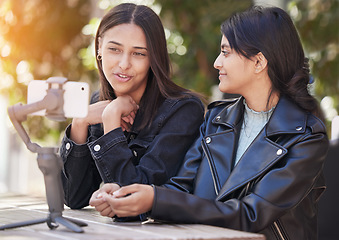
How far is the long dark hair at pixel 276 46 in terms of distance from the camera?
2.48 m

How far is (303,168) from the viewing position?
2229 millimetres

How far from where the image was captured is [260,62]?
8.22 feet

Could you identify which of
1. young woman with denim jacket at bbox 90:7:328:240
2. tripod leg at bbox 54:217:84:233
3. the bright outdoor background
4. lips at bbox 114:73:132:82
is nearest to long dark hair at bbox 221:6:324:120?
young woman with denim jacket at bbox 90:7:328:240

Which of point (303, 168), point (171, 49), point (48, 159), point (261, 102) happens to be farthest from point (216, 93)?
point (48, 159)

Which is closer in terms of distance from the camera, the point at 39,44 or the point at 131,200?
the point at 131,200

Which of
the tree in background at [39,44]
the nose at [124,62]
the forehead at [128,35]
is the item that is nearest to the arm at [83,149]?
the nose at [124,62]

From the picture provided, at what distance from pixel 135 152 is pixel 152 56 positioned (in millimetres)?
443

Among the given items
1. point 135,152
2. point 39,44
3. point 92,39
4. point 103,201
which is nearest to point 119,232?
point 103,201

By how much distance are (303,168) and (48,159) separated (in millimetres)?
924

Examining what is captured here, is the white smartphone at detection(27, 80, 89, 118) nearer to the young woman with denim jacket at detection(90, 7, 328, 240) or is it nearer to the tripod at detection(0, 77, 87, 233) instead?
the tripod at detection(0, 77, 87, 233)

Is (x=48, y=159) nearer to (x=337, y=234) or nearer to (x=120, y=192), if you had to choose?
(x=120, y=192)

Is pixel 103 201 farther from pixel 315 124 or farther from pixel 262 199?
pixel 315 124

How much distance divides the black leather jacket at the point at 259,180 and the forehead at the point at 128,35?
1.73 ft

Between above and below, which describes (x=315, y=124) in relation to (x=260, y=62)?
below
